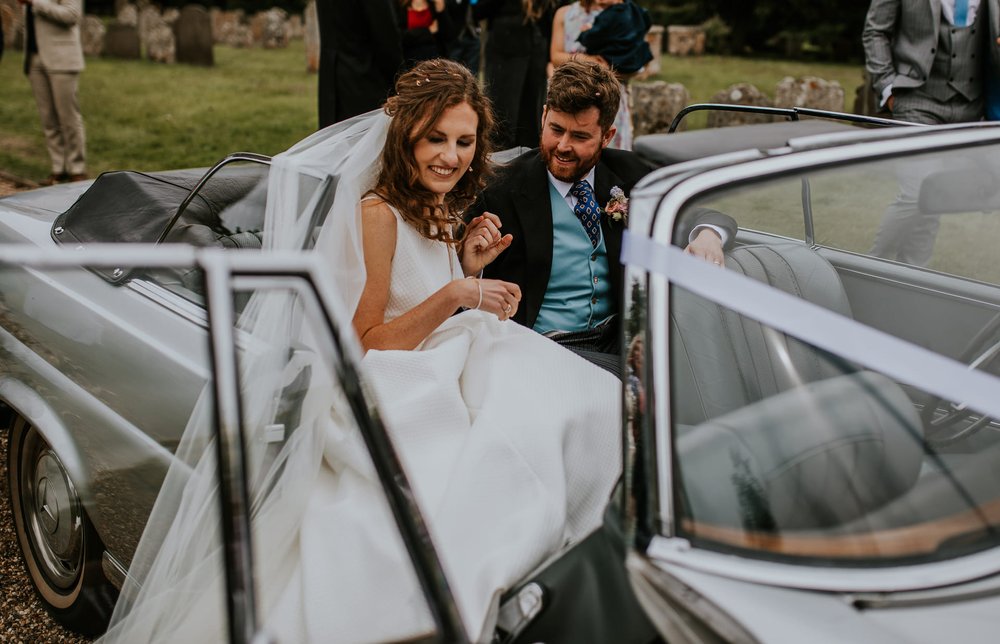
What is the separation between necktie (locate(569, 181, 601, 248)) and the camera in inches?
118

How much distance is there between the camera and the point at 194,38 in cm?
1723

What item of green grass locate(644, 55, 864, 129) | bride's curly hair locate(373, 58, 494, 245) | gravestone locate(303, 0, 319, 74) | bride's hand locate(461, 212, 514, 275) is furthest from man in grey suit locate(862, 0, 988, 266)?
gravestone locate(303, 0, 319, 74)

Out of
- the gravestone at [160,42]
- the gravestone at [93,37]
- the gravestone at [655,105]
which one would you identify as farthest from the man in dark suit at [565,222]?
the gravestone at [93,37]

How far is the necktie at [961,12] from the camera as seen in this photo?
4477 mm

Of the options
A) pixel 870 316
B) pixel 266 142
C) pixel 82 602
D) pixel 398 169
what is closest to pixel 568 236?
pixel 398 169

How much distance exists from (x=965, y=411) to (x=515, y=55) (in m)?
4.94

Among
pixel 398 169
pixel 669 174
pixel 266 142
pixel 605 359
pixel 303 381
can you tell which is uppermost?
pixel 669 174

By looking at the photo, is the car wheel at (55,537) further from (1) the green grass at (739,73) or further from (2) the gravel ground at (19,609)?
(1) the green grass at (739,73)

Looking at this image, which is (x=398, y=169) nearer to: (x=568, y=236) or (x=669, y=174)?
(x=568, y=236)

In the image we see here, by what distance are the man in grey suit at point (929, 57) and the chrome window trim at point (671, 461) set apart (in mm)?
3464

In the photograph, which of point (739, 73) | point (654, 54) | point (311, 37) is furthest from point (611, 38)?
point (739, 73)

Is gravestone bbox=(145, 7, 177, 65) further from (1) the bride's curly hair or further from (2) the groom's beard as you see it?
(1) the bride's curly hair

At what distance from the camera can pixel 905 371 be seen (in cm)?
153

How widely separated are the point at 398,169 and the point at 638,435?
1.28 meters
